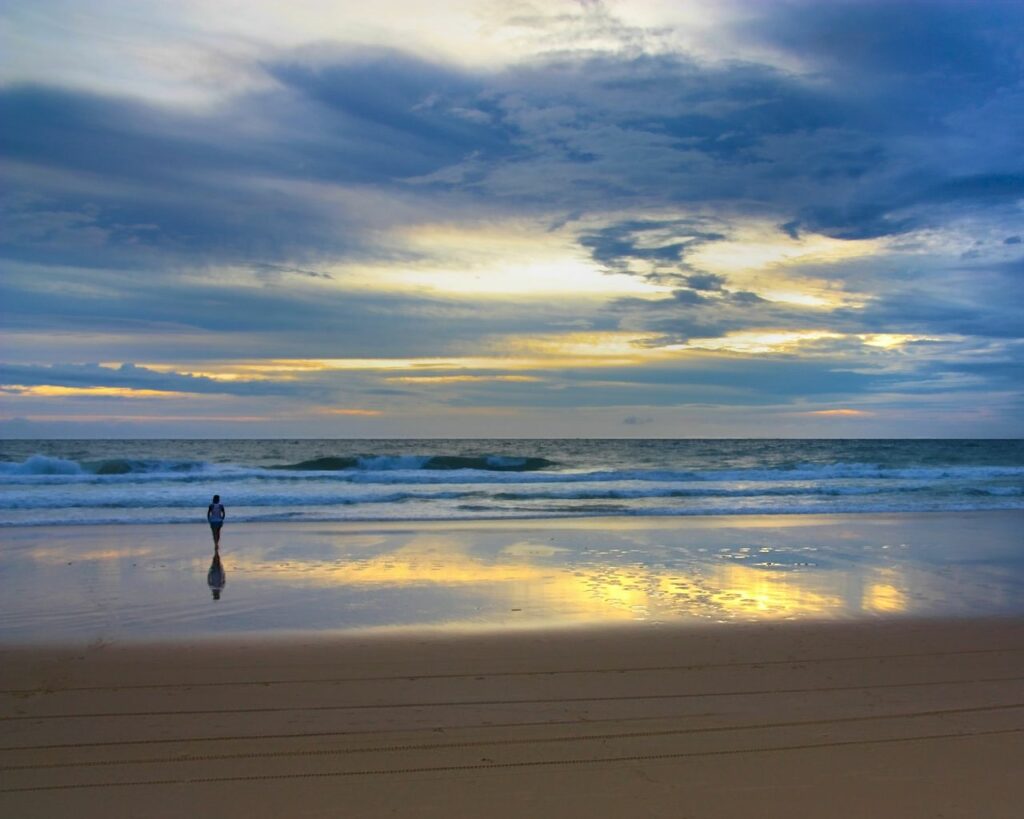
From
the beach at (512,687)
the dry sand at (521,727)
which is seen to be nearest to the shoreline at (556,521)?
the beach at (512,687)

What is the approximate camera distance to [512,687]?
760 centimetres

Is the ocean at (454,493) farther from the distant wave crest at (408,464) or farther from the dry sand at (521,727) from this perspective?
the dry sand at (521,727)

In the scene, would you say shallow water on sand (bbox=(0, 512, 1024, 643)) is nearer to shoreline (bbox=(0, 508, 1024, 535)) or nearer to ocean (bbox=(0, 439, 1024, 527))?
shoreline (bbox=(0, 508, 1024, 535))

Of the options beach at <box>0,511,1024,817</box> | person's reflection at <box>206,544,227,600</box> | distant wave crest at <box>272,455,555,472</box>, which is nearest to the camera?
beach at <box>0,511,1024,817</box>

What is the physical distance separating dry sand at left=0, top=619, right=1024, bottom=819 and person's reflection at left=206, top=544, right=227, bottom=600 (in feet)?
10.6

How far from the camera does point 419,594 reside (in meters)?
12.1

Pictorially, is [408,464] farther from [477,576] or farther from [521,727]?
[521,727]

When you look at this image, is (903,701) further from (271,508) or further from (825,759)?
(271,508)

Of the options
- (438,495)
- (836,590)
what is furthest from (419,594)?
(438,495)

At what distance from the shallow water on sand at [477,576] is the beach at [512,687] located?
0.27 feet

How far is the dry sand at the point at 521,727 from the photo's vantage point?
208 inches

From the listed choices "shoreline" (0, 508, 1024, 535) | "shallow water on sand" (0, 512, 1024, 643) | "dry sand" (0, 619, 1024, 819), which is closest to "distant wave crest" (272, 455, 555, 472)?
"shoreline" (0, 508, 1024, 535)

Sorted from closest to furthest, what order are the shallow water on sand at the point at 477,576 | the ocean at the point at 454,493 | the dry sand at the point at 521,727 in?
1. the dry sand at the point at 521,727
2. the shallow water on sand at the point at 477,576
3. the ocean at the point at 454,493

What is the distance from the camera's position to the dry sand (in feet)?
17.3
